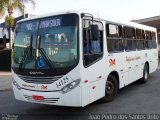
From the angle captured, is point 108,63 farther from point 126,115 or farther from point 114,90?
point 126,115

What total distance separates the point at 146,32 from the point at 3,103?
283 inches

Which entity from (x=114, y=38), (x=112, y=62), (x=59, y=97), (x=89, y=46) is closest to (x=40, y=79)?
(x=59, y=97)

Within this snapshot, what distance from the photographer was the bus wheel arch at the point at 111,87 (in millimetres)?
8750

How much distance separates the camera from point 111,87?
8969 millimetres

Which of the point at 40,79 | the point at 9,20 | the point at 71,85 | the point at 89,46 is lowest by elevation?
the point at 71,85

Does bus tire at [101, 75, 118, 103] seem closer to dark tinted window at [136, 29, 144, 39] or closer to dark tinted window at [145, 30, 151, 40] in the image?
dark tinted window at [136, 29, 144, 39]

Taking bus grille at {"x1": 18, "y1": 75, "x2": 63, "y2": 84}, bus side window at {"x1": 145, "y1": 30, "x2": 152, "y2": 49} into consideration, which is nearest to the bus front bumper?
bus grille at {"x1": 18, "y1": 75, "x2": 63, "y2": 84}

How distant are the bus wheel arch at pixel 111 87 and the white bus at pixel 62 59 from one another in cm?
16

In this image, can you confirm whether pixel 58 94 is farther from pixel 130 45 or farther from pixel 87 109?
pixel 130 45

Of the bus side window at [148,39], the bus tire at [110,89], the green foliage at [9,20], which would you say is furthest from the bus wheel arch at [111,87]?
the green foliage at [9,20]

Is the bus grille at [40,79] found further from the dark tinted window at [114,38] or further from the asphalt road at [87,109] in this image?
the dark tinted window at [114,38]

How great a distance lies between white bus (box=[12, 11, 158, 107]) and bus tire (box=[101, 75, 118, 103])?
161 mm

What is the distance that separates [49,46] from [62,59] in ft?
1.64

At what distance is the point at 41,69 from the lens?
7.20 m
